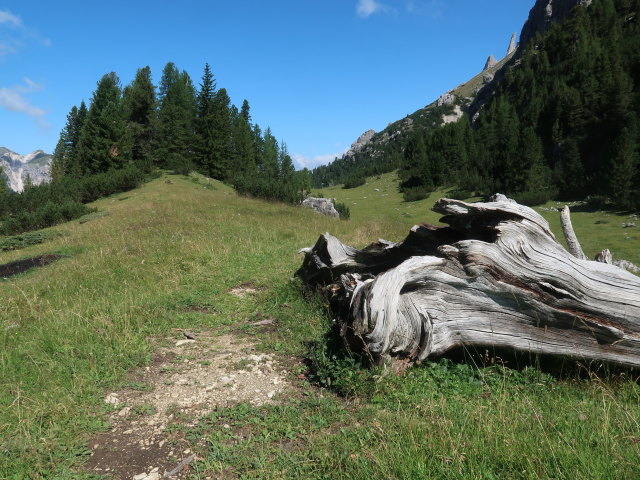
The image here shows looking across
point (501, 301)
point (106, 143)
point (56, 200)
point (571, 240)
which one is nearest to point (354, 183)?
point (106, 143)

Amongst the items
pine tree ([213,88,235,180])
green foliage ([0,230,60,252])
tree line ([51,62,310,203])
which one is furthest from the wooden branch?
pine tree ([213,88,235,180])

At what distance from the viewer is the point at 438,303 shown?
17.0 ft

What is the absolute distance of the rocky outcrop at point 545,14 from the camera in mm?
114125

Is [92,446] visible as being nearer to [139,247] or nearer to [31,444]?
[31,444]

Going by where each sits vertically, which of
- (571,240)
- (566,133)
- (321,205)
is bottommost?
(571,240)

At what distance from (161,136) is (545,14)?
140594 millimetres

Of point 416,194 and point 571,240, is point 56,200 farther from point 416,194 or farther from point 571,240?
point 416,194

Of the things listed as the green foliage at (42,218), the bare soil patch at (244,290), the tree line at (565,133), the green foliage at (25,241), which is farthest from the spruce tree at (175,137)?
the bare soil patch at (244,290)

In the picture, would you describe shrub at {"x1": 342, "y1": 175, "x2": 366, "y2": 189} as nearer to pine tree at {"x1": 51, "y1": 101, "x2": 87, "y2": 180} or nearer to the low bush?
the low bush

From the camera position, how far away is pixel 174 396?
436cm

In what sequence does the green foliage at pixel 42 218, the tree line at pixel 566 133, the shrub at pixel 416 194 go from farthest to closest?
the shrub at pixel 416 194 → the tree line at pixel 566 133 → the green foliage at pixel 42 218

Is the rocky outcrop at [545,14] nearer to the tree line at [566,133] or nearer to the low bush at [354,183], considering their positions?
the tree line at [566,133]

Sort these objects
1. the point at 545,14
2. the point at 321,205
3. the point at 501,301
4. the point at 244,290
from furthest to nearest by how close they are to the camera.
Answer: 1. the point at 545,14
2. the point at 321,205
3. the point at 244,290
4. the point at 501,301

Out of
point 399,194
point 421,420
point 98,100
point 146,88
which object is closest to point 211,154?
point 146,88
